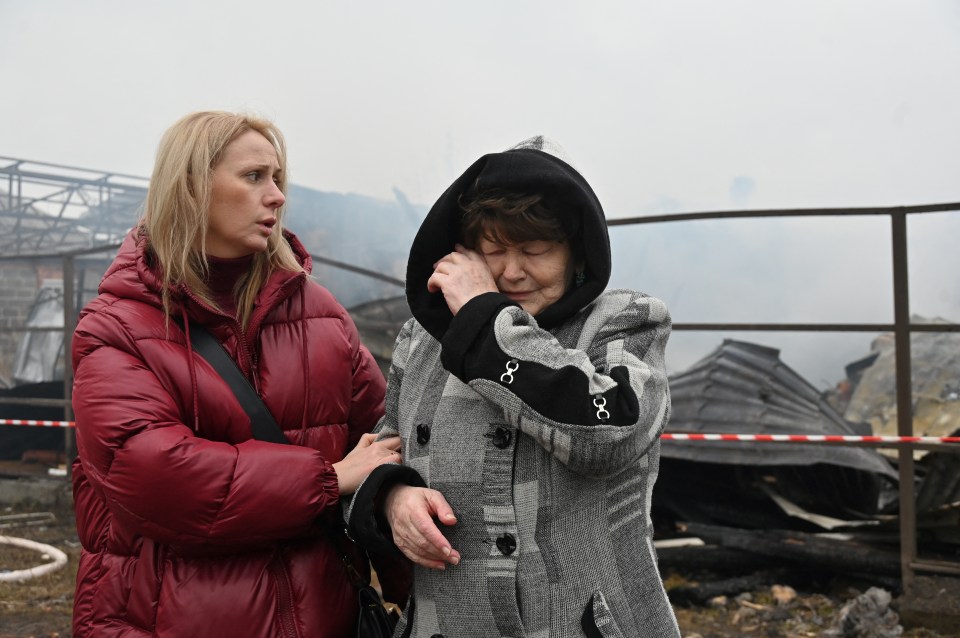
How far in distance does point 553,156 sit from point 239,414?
2.50 feet

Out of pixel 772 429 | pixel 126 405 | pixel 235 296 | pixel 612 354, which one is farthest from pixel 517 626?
pixel 772 429

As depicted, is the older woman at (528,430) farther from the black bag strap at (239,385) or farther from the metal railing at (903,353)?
the metal railing at (903,353)

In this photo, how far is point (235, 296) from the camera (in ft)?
5.68

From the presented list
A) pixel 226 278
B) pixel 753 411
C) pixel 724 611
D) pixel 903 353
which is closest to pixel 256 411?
pixel 226 278

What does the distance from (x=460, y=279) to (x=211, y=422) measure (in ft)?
1.87

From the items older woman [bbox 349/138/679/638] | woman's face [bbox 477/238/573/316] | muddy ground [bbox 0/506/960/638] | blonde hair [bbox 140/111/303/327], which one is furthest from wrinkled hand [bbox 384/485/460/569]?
muddy ground [bbox 0/506/960/638]

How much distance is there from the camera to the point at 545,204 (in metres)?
1.40

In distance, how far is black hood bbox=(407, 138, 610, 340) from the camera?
136 cm

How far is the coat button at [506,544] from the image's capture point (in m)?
1.32

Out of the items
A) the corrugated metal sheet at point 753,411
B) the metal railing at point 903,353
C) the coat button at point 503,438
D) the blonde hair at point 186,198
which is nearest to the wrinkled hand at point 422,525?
the coat button at point 503,438

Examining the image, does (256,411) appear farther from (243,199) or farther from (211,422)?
(243,199)

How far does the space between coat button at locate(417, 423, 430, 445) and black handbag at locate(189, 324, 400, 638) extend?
318mm

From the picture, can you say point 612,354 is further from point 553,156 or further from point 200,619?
point 200,619

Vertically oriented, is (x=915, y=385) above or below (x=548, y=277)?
below
